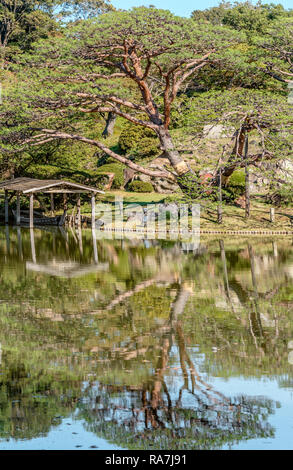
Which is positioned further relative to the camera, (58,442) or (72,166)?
(72,166)

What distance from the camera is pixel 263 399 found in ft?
24.6

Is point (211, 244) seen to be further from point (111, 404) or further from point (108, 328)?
point (111, 404)

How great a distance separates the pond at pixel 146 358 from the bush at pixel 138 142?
23944mm

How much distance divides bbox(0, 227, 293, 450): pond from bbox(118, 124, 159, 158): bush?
78.6ft

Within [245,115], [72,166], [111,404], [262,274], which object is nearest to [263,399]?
[111,404]

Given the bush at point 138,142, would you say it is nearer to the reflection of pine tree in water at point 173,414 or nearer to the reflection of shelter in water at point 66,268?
the reflection of shelter in water at point 66,268

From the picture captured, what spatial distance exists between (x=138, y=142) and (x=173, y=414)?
119 ft

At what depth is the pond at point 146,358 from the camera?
22.0ft

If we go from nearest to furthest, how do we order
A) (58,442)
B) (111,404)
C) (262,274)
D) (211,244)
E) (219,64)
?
(58,442)
(111,404)
(262,274)
(211,244)
(219,64)

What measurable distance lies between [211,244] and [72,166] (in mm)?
15597

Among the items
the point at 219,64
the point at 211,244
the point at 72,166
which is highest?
the point at 219,64

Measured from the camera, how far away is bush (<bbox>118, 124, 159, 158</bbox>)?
4116 centimetres

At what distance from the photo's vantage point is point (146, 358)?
29.4 ft

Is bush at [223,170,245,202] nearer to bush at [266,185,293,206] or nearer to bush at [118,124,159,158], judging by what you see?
bush at [266,185,293,206]
